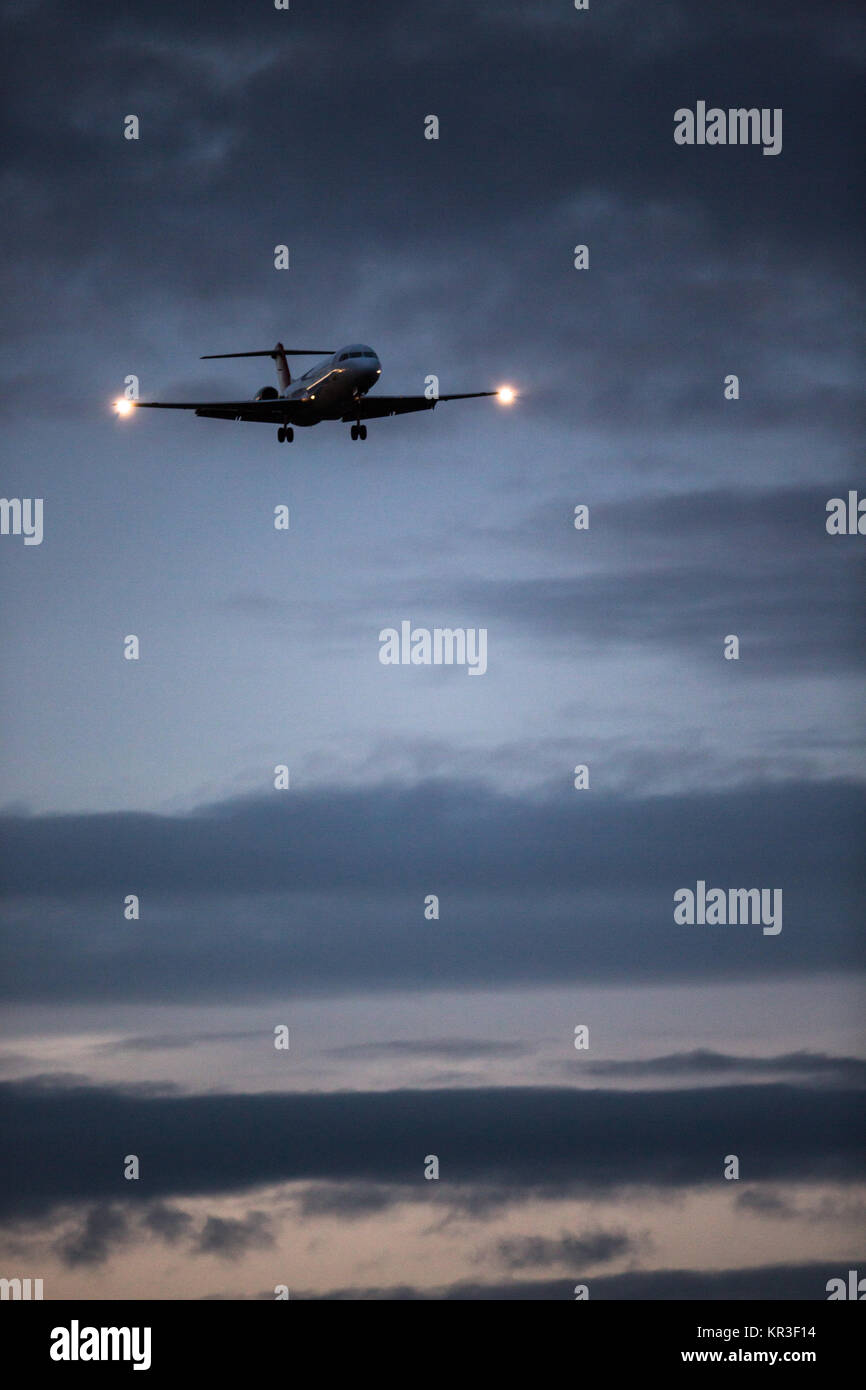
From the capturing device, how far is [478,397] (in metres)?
118
